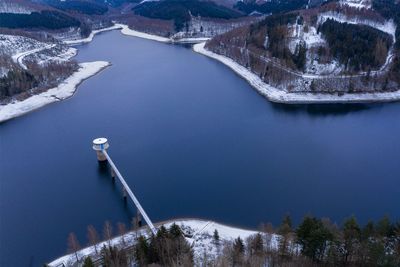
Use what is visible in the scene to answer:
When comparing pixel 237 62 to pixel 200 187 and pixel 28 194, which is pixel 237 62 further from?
pixel 28 194

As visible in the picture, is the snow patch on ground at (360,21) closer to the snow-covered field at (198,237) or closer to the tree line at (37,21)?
the snow-covered field at (198,237)

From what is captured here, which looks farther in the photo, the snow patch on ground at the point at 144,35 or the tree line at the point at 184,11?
the tree line at the point at 184,11

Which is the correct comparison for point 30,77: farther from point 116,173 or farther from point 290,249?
point 290,249

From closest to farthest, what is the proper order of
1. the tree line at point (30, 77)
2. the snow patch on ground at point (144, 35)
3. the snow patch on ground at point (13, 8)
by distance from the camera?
1. the tree line at point (30, 77)
2. the snow patch on ground at point (144, 35)
3. the snow patch on ground at point (13, 8)

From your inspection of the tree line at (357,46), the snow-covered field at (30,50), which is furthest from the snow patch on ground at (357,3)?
the snow-covered field at (30,50)

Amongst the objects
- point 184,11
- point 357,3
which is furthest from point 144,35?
point 357,3

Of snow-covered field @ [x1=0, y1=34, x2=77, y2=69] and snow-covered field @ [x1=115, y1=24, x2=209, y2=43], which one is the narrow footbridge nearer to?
snow-covered field @ [x1=0, y1=34, x2=77, y2=69]

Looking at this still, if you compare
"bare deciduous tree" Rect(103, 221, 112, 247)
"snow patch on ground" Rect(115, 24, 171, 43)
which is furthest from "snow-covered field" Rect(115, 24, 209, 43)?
"bare deciduous tree" Rect(103, 221, 112, 247)
